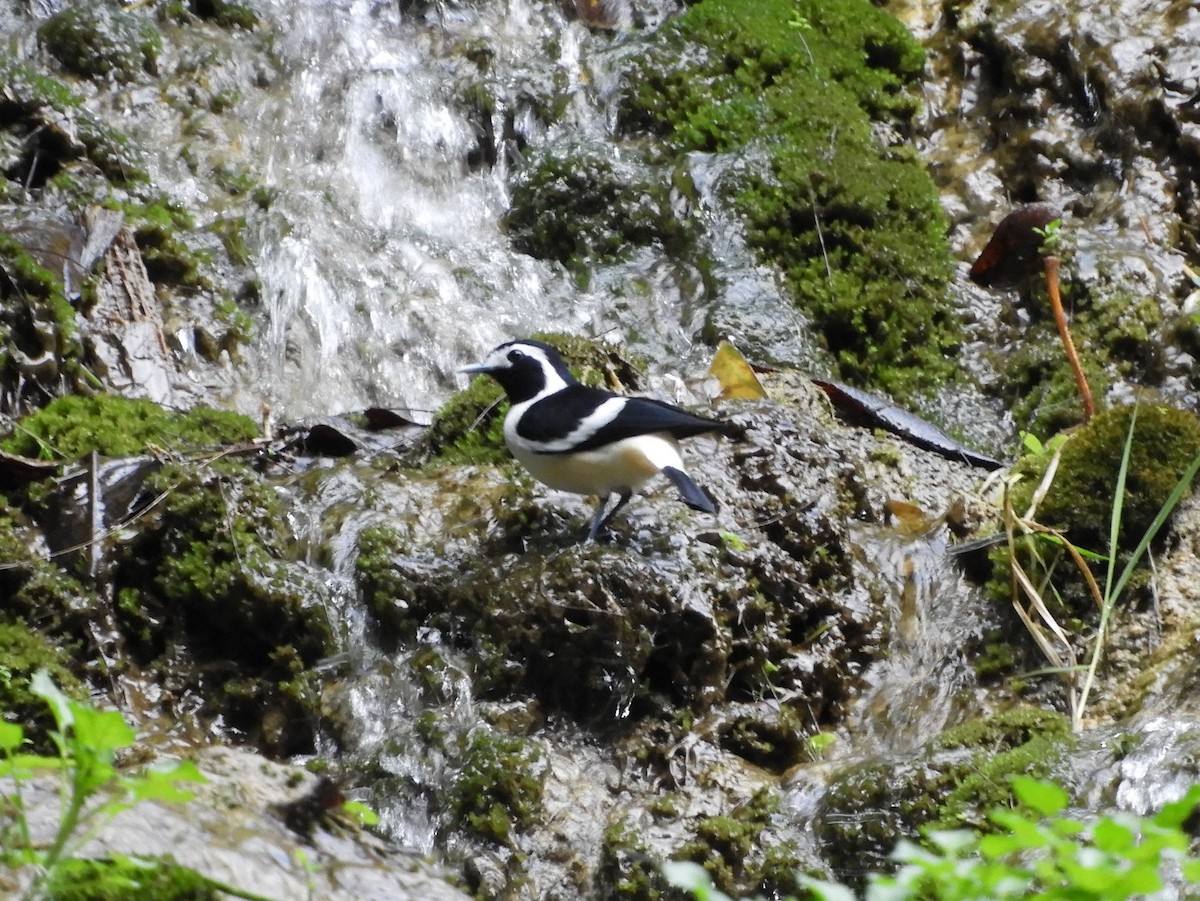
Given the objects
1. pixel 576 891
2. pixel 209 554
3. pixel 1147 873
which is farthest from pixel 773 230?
pixel 1147 873

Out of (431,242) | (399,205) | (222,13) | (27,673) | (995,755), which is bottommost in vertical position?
(27,673)

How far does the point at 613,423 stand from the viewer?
4.98 meters

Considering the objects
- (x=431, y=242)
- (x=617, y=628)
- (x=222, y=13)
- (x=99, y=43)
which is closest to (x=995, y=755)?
(x=617, y=628)

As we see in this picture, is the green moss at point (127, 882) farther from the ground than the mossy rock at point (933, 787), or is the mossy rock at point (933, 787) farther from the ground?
the green moss at point (127, 882)

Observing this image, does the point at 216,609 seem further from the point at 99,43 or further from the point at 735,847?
the point at 99,43

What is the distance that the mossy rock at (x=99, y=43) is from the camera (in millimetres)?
8773

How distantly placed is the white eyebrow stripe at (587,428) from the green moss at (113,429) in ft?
5.60

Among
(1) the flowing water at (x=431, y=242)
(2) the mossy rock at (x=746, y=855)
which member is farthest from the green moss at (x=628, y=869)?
(1) the flowing water at (x=431, y=242)

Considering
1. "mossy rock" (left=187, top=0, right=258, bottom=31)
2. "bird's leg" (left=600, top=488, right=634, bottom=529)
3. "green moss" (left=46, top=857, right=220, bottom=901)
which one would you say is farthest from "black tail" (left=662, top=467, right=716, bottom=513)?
"mossy rock" (left=187, top=0, right=258, bottom=31)

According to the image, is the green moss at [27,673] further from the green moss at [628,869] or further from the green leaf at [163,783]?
the green leaf at [163,783]

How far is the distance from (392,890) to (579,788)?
1.70 m

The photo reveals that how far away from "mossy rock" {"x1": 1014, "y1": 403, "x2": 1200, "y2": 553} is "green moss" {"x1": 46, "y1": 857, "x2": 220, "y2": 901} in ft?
12.3

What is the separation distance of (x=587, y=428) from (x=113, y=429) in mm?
2224

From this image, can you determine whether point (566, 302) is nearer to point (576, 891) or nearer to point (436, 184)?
point (436, 184)
